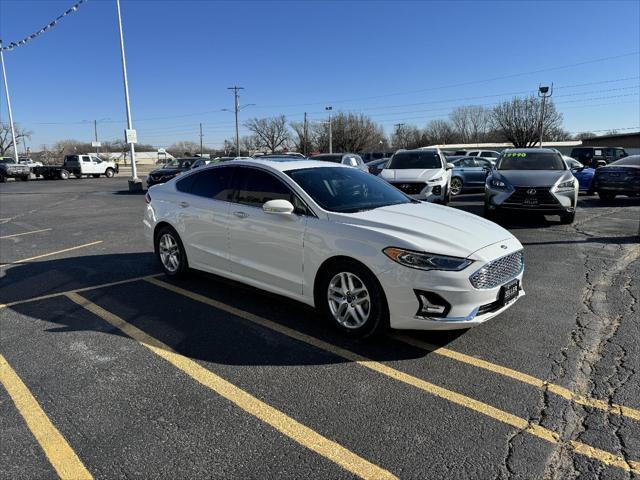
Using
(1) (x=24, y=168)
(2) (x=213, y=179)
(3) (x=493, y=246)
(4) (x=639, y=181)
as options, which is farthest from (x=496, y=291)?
(1) (x=24, y=168)

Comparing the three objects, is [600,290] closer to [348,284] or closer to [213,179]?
[348,284]

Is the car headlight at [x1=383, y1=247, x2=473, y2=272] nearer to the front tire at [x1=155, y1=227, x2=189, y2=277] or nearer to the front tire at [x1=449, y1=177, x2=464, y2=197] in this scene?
the front tire at [x1=155, y1=227, x2=189, y2=277]

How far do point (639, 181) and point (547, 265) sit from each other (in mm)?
9900

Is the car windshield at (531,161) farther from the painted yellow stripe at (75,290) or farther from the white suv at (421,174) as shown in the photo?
the painted yellow stripe at (75,290)

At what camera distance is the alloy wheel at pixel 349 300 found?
403 cm

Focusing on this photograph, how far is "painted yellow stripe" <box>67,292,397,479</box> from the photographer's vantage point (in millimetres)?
2570

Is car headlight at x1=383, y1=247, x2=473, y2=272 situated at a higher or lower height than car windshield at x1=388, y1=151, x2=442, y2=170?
lower

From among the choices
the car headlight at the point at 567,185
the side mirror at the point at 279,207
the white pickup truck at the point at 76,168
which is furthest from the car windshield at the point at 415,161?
the white pickup truck at the point at 76,168

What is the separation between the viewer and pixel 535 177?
33.0 feet

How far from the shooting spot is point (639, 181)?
14164 millimetres

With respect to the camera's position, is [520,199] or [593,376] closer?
[593,376]

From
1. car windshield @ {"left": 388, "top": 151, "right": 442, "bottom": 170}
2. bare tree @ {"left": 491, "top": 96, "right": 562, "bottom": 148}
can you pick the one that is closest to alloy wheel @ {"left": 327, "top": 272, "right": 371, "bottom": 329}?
car windshield @ {"left": 388, "top": 151, "right": 442, "bottom": 170}

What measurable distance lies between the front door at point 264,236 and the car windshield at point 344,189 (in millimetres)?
238

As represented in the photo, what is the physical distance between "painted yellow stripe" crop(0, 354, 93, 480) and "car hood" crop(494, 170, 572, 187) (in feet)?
31.0
